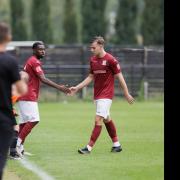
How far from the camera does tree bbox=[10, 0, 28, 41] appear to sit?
181ft

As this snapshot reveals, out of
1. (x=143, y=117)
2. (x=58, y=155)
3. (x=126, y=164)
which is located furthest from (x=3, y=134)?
(x=143, y=117)

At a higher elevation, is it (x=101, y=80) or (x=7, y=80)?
(x=7, y=80)

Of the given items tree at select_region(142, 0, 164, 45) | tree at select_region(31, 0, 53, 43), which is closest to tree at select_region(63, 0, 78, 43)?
tree at select_region(31, 0, 53, 43)

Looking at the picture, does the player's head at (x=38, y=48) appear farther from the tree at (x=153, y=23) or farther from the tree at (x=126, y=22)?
the tree at (x=126, y=22)

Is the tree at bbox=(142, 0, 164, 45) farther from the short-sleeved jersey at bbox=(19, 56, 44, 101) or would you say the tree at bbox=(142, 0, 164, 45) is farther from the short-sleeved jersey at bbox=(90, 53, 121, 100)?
the short-sleeved jersey at bbox=(19, 56, 44, 101)

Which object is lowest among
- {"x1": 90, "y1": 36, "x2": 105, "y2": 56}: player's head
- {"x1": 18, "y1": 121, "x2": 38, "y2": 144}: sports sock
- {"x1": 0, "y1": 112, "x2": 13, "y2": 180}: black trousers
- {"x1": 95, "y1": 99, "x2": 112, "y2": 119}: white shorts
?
{"x1": 18, "y1": 121, "x2": 38, "y2": 144}: sports sock

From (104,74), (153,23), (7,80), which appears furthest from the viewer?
(153,23)

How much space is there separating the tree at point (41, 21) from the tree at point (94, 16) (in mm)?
2441

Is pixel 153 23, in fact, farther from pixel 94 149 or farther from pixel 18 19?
pixel 94 149

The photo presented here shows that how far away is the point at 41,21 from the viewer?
181 ft

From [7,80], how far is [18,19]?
46.9 meters

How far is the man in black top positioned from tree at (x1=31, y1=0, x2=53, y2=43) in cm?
4580

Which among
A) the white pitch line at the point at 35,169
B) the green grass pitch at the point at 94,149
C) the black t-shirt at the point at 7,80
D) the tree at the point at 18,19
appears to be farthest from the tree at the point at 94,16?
the black t-shirt at the point at 7,80

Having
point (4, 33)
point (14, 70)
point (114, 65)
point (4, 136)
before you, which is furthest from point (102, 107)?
point (4, 33)
